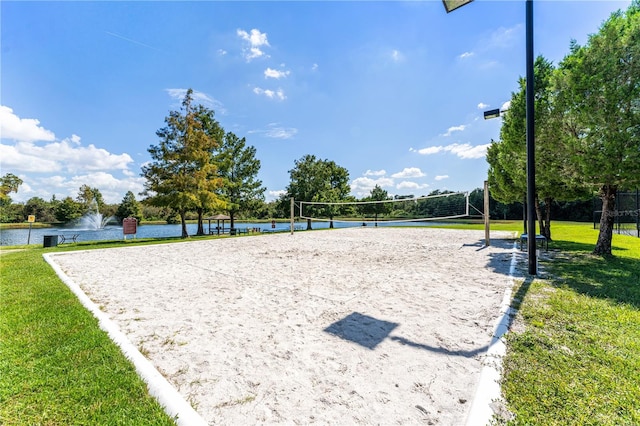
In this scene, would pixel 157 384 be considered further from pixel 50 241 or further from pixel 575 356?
pixel 50 241

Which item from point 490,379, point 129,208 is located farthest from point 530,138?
point 129,208

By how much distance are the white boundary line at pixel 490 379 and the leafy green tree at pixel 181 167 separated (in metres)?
17.8

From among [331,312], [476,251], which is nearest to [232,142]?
[476,251]

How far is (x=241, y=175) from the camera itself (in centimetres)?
2541

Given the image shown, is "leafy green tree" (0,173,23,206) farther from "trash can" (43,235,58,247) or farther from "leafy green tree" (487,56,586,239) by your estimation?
"leafy green tree" (487,56,586,239)

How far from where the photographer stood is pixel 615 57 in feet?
21.5

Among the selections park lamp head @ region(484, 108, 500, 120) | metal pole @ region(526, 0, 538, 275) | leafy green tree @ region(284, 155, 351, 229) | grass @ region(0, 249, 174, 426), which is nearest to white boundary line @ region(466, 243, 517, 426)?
grass @ region(0, 249, 174, 426)

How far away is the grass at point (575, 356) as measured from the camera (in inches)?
72.5

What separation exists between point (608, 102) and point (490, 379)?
8.18 m

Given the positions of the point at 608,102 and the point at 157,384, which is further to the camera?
the point at 608,102

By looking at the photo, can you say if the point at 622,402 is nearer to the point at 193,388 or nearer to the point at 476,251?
the point at 193,388

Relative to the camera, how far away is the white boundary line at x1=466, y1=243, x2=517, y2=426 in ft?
5.88

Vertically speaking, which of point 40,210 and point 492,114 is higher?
point 492,114

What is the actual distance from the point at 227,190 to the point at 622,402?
25117 mm
